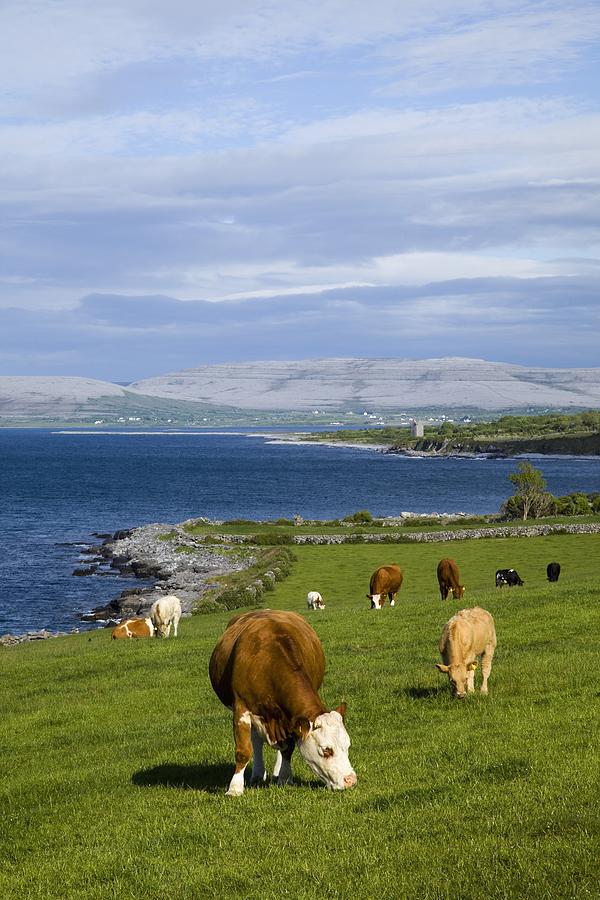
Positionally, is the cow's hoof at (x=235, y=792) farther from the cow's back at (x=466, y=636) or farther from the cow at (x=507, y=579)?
the cow at (x=507, y=579)

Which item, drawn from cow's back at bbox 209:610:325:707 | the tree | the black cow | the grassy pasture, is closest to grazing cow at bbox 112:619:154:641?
the grassy pasture

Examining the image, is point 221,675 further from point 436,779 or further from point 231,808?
point 436,779

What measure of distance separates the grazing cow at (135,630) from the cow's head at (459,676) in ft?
66.0

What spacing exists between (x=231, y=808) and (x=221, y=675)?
1867 millimetres

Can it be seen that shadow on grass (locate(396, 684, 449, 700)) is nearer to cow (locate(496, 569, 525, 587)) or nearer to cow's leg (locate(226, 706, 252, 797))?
cow's leg (locate(226, 706, 252, 797))

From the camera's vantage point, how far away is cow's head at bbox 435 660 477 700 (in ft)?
58.6

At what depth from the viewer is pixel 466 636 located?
18.0 m

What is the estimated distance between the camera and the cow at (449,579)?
36.7 m

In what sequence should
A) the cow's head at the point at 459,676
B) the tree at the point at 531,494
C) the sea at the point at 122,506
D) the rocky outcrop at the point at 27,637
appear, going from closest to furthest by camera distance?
1. the cow's head at the point at 459,676
2. the rocky outcrop at the point at 27,637
3. the sea at the point at 122,506
4. the tree at the point at 531,494

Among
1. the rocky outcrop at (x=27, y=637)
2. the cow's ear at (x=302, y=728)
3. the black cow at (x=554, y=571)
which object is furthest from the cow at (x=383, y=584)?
the cow's ear at (x=302, y=728)

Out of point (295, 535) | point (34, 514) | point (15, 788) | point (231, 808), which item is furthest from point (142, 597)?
point (34, 514)

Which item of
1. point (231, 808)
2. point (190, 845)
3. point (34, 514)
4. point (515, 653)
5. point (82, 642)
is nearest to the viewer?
point (190, 845)

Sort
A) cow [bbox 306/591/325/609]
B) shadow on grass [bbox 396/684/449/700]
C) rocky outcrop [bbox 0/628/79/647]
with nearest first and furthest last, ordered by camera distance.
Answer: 1. shadow on grass [bbox 396/684/449/700]
2. cow [bbox 306/591/325/609]
3. rocky outcrop [bbox 0/628/79/647]

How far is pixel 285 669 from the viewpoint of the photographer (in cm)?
1256
